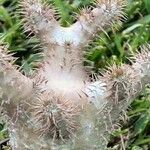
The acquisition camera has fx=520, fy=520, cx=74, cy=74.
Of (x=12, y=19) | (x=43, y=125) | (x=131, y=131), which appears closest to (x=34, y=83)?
(x=43, y=125)

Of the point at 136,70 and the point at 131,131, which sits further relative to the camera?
the point at 131,131

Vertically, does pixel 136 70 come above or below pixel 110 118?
above

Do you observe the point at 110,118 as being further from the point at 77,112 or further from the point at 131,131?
the point at 131,131

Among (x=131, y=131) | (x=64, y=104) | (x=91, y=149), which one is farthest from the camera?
(x=131, y=131)

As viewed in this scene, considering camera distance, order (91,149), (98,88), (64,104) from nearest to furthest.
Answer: (64,104), (98,88), (91,149)

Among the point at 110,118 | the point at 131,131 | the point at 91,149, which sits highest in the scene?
the point at 110,118

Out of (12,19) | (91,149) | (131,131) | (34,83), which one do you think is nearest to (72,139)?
(91,149)
